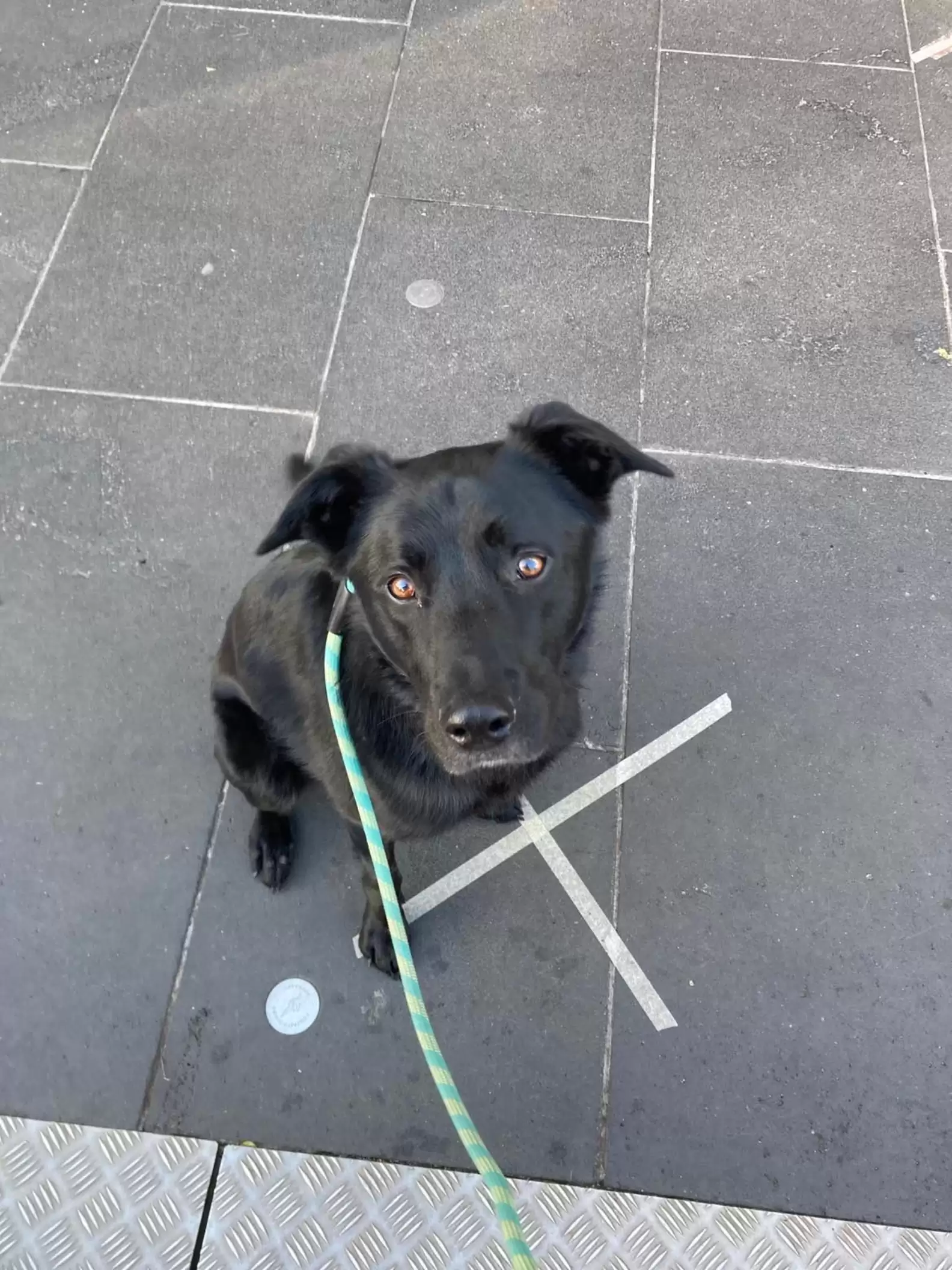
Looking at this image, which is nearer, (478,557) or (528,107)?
(478,557)

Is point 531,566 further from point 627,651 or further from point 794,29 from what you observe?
point 794,29

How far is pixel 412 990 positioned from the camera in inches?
67.8

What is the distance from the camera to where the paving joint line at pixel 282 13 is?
4.51m

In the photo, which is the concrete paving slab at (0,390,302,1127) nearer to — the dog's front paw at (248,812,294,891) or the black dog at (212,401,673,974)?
the dog's front paw at (248,812,294,891)

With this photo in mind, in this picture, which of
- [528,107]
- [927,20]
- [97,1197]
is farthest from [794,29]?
[97,1197]

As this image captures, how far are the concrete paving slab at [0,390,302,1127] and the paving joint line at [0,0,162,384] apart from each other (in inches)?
11.2

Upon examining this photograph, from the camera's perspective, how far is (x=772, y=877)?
2766 millimetres

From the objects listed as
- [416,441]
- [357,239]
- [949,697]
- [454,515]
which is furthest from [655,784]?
[357,239]

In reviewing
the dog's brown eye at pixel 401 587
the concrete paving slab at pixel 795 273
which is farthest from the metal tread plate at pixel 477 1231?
the concrete paving slab at pixel 795 273

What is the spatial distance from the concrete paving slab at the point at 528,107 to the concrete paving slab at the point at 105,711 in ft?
5.63

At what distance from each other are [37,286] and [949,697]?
13.4ft

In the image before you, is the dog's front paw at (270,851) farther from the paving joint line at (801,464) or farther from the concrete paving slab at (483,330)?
the paving joint line at (801,464)

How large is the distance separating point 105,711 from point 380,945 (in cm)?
127

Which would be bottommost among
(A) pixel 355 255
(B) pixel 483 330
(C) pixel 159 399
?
(C) pixel 159 399
